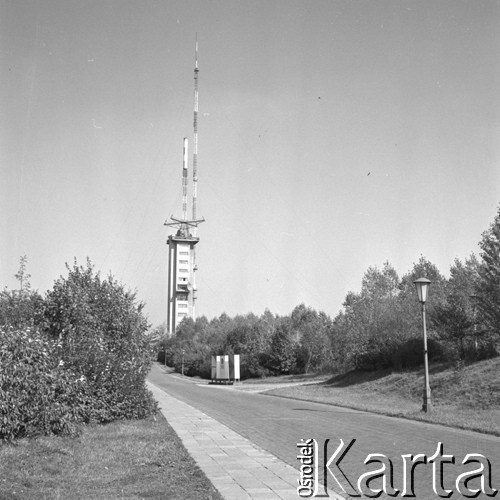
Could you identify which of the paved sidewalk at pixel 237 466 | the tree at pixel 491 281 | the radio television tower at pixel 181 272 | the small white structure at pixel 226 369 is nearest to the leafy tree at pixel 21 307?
the paved sidewalk at pixel 237 466

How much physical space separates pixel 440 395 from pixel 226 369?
1552 inches

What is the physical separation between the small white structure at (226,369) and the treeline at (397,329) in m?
6.01

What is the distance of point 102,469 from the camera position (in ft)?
29.9

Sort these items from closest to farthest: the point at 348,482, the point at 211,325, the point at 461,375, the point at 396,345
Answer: the point at 348,482 → the point at 461,375 → the point at 396,345 → the point at 211,325

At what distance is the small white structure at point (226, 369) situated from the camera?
60.7m

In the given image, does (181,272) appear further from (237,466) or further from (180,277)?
(237,466)

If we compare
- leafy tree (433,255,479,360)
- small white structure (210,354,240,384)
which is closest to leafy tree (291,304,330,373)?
small white structure (210,354,240,384)

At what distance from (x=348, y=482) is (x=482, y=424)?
7470mm

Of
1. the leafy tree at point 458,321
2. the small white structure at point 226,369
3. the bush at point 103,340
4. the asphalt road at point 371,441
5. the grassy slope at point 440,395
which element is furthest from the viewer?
the small white structure at point 226,369

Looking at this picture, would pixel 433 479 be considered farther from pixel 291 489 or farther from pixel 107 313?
pixel 107 313

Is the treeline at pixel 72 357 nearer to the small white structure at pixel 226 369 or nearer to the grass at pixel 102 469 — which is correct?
the grass at pixel 102 469

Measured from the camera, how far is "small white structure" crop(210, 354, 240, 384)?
199 feet

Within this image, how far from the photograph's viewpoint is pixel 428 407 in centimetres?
1781

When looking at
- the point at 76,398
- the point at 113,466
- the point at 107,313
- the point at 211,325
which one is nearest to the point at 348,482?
the point at 113,466
